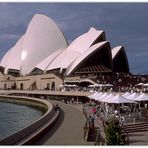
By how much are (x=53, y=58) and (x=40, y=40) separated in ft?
13.8

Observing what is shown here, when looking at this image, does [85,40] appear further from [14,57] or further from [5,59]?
[5,59]

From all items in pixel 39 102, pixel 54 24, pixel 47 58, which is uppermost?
pixel 54 24

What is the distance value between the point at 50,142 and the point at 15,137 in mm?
1549

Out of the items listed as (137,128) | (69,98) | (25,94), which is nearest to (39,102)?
(69,98)

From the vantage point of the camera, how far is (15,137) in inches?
389

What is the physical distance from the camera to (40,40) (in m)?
56.2

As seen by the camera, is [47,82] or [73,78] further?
[47,82]

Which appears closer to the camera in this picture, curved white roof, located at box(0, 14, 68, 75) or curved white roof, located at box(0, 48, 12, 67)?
curved white roof, located at box(0, 14, 68, 75)

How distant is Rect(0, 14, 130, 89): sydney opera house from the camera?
46812mm

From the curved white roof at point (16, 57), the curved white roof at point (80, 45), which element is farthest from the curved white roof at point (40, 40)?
the curved white roof at point (80, 45)

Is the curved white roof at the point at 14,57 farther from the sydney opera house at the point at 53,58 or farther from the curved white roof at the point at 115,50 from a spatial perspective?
the curved white roof at the point at 115,50

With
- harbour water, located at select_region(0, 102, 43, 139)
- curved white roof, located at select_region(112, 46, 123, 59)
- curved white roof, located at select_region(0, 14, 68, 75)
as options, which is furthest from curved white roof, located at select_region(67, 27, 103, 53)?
harbour water, located at select_region(0, 102, 43, 139)

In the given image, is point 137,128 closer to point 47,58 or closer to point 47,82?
point 47,82

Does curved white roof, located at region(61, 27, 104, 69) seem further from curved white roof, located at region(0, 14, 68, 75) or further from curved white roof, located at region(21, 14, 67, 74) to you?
curved white roof, located at region(21, 14, 67, 74)
